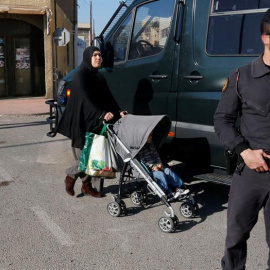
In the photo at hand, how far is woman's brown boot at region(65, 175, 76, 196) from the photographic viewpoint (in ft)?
16.3

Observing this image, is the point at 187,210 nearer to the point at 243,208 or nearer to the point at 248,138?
the point at 243,208

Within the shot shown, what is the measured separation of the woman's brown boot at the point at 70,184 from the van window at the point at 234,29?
87.5 inches

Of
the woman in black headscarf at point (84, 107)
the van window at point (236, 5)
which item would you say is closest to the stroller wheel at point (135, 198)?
the woman in black headscarf at point (84, 107)

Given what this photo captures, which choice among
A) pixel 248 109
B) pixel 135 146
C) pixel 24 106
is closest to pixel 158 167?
pixel 135 146

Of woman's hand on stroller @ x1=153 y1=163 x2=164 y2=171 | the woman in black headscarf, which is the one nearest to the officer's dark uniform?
woman's hand on stroller @ x1=153 y1=163 x2=164 y2=171

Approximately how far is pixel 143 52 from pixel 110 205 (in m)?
2.02

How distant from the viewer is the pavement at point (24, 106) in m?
12.5

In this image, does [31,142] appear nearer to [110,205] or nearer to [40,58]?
[110,205]

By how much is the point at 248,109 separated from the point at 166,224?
1.84 metres

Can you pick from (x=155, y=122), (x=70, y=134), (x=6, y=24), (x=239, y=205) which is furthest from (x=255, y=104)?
(x=6, y=24)

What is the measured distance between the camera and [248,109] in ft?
8.06

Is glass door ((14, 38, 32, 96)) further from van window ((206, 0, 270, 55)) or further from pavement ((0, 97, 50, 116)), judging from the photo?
van window ((206, 0, 270, 55))

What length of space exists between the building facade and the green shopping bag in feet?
35.2

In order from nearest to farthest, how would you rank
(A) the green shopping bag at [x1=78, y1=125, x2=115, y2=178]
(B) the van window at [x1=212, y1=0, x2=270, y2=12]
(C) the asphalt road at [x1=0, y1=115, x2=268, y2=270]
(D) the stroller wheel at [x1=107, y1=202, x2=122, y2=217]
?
(C) the asphalt road at [x1=0, y1=115, x2=268, y2=270] → (B) the van window at [x1=212, y1=0, x2=270, y2=12] → (D) the stroller wheel at [x1=107, y1=202, x2=122, y2=217] → (A) the green shopping bag at [x1=78, y1=125, x2=115, y2=178]
